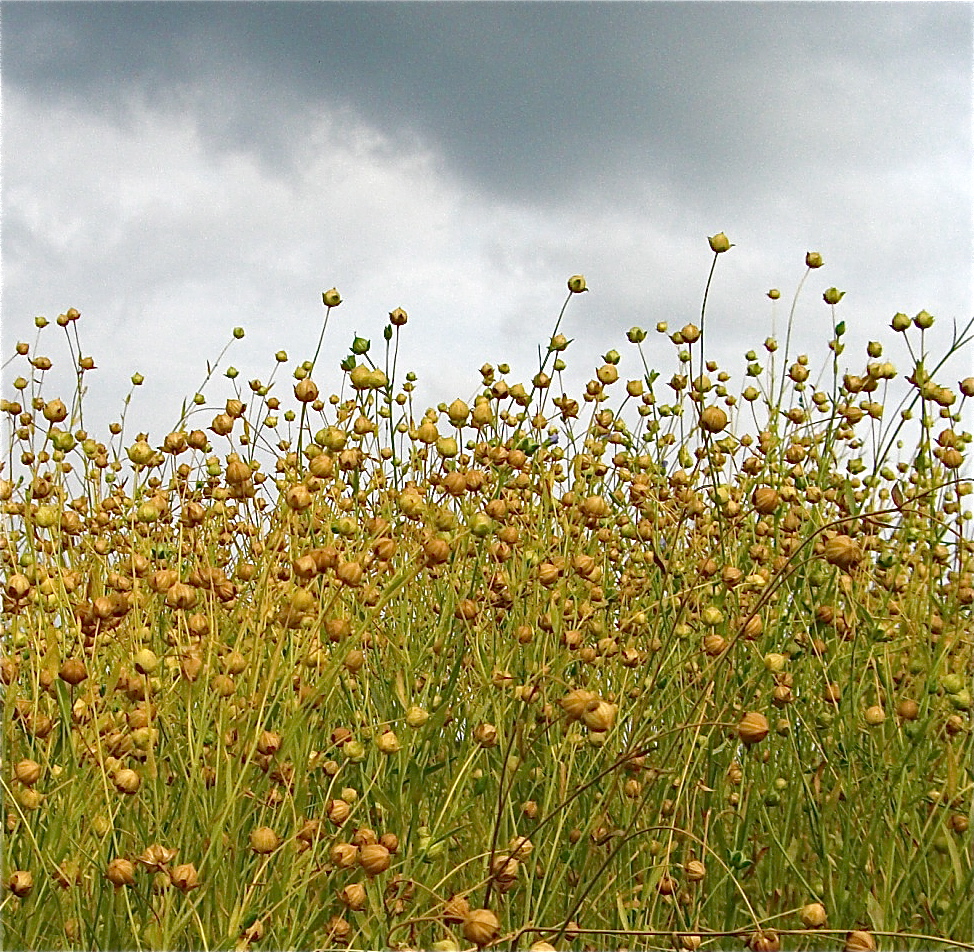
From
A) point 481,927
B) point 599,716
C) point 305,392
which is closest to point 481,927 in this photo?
point 481,927

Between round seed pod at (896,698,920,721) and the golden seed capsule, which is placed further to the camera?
round seed pod at (896,698,920,721)

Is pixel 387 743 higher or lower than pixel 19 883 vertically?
higher

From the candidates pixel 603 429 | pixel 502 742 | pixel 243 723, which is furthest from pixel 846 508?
pixel 243 723

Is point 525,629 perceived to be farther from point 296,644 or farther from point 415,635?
point 415,635

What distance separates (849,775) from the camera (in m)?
1.57

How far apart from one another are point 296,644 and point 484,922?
0.70m

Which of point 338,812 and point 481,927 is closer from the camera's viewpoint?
point 481,927

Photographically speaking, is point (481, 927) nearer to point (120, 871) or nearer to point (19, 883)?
point (120, 871)

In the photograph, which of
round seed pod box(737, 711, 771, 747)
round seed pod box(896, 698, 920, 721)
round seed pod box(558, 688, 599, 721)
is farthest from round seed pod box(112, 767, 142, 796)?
round seed pod box(896, 698, 920, 721)

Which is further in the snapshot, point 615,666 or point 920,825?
point 615,666

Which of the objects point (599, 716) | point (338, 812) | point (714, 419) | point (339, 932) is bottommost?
point (339, 932)

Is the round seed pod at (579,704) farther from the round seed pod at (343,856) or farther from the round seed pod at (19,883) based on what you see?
the round seed pod at (19,883)

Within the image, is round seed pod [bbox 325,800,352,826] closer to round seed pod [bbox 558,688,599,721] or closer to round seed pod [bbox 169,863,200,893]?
round seed pod [bbox 169,863,200,893]

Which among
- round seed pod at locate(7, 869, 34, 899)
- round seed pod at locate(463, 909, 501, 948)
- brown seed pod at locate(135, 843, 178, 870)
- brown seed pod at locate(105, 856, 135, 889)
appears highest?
round seed pod at locate(463, 909, 501, 948)
